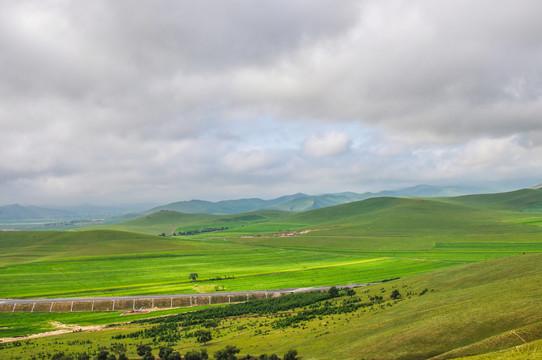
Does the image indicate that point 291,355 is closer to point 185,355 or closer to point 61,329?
point 185,355

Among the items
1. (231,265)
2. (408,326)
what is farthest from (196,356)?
(231,265)

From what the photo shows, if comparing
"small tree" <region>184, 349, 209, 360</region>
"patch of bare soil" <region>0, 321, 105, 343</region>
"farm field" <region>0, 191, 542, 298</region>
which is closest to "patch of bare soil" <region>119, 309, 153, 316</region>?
"patch of bare soil" <region>0, 321, 105, 343</region>

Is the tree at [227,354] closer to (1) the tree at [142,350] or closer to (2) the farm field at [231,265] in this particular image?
(1) the tree at [142,350]

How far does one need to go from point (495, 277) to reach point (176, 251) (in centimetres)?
16835

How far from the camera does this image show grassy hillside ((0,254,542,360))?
32.7m

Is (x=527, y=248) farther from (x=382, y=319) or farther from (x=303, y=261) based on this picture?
(x=382, y=319)

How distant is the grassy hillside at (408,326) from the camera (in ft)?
107

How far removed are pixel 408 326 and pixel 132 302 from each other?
76356mm

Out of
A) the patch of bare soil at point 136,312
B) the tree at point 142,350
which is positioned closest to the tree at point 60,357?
the tree at point 142,350

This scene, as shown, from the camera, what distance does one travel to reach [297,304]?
75.5 metres

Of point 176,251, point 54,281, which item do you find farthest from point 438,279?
point 176,251

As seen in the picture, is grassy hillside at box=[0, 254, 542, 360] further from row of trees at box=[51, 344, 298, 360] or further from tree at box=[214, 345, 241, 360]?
tree at box=[214, 345, 241, 360]

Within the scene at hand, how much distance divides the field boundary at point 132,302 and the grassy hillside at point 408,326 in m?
20.6

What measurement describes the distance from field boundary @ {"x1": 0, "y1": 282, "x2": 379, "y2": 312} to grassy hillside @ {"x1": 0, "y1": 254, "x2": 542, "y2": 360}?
20592 millimetres
